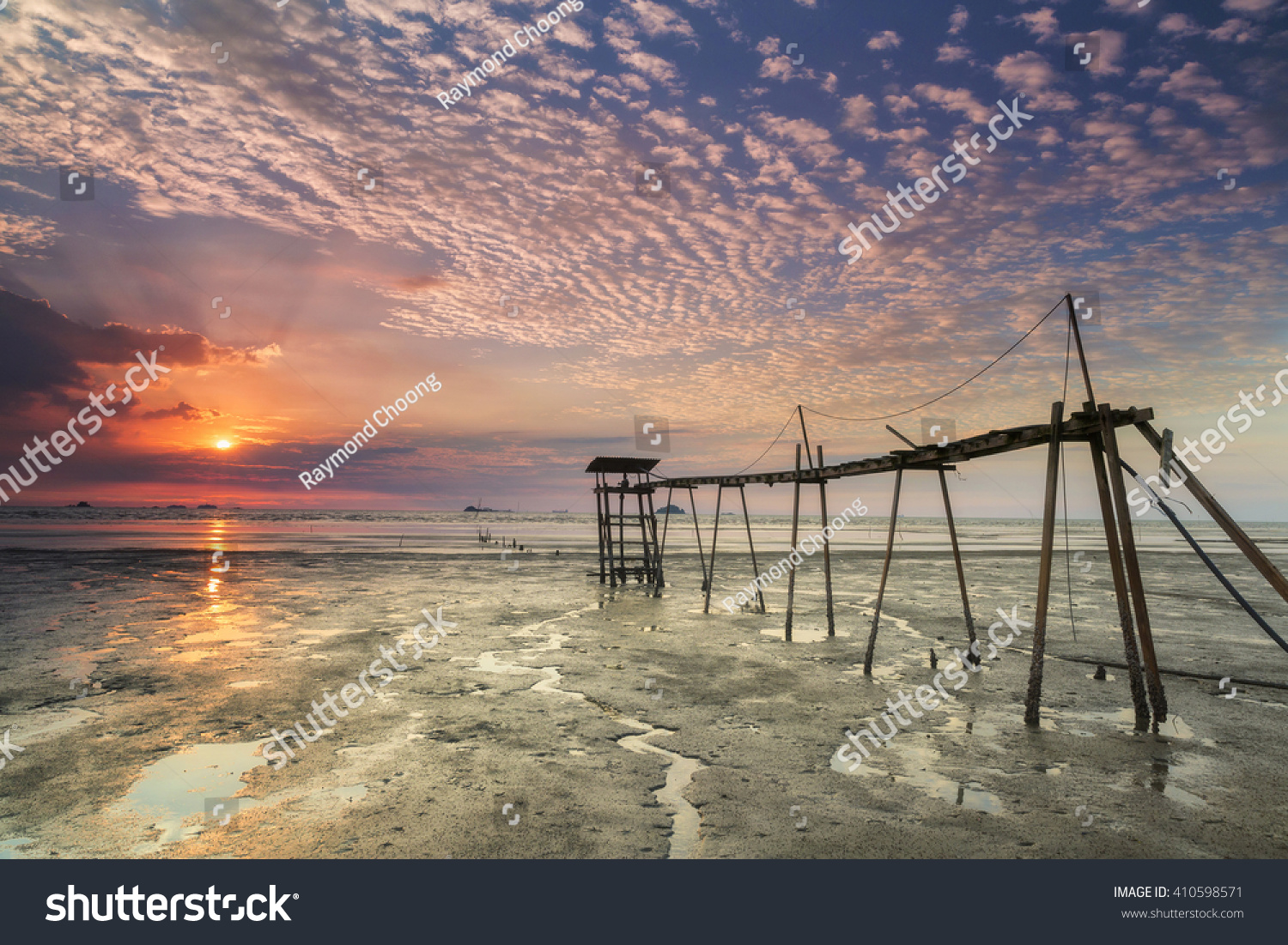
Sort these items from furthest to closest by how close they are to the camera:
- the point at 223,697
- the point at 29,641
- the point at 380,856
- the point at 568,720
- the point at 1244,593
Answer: the point at 1244,593 < the point at 29,641 < the point at 223,697 < the point at 568,720 < the point at 380,856

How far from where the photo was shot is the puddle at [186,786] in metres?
5.74

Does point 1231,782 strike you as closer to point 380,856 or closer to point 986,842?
point 986,842

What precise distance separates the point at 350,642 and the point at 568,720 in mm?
7245

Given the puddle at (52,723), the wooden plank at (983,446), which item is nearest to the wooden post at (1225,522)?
the wooden plank at (983,446)

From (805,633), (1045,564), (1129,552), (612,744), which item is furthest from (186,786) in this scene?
(805,633)

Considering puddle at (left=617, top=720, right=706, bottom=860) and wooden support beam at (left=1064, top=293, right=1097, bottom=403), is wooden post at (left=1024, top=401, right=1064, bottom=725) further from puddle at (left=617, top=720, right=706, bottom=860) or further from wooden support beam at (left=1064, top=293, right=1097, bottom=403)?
puddle at (left=617, top=720, right=706, bottom=860)

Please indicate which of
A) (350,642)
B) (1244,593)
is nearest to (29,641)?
(350,642)

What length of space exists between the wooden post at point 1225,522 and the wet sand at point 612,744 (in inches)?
89.1

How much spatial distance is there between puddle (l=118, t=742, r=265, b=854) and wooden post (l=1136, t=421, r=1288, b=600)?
1107 centimetres

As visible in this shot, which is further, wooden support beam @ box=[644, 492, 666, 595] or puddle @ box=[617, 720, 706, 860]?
wooden support beam @ box=[644, 492, 666, 595]

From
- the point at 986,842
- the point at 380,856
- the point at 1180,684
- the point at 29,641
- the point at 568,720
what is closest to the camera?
the point at 380,856

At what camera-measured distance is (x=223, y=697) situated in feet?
31.9

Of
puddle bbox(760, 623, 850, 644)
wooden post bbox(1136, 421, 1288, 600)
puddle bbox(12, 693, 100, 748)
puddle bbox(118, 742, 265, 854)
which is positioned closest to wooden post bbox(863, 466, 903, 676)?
puddle bbox(760, 623, 850, 644)

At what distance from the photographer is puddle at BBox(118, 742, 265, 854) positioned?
574 centimetres
